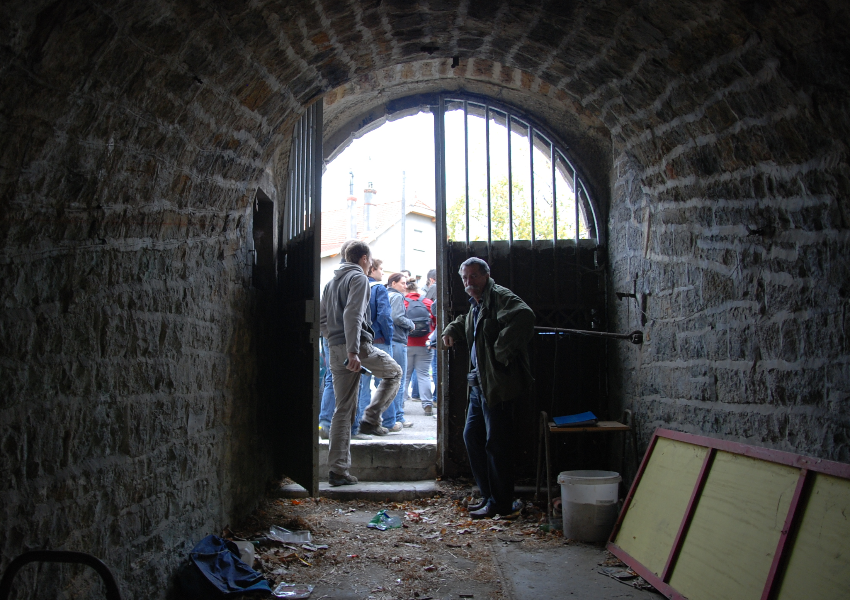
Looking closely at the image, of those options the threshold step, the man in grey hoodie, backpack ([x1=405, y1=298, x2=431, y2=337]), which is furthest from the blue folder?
backpack ([x1=405, y1=298, x2=431, y2=337])

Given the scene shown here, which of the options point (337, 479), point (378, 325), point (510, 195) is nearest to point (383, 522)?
point (337, 479)

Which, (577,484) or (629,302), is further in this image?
(629,302)

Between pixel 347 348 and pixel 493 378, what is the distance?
1242mm

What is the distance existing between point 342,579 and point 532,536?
4.54 feet

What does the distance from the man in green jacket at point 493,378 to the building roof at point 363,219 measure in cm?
1560

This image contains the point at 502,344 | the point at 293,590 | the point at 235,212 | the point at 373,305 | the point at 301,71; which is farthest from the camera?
the point at 373,305

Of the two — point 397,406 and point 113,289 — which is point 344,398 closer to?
point 397,406

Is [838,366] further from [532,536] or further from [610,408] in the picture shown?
[610,408]

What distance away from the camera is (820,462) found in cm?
263

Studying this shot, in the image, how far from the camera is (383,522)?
14.9ft

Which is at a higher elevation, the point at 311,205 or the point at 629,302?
the point at 311,205

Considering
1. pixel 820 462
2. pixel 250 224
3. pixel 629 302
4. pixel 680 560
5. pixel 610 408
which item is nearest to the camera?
pixel 820 462

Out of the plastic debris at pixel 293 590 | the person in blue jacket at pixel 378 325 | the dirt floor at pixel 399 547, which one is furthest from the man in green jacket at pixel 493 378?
the plastic debris at pixel 293 590

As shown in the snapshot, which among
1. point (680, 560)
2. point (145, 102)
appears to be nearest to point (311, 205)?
point (145, 102)
